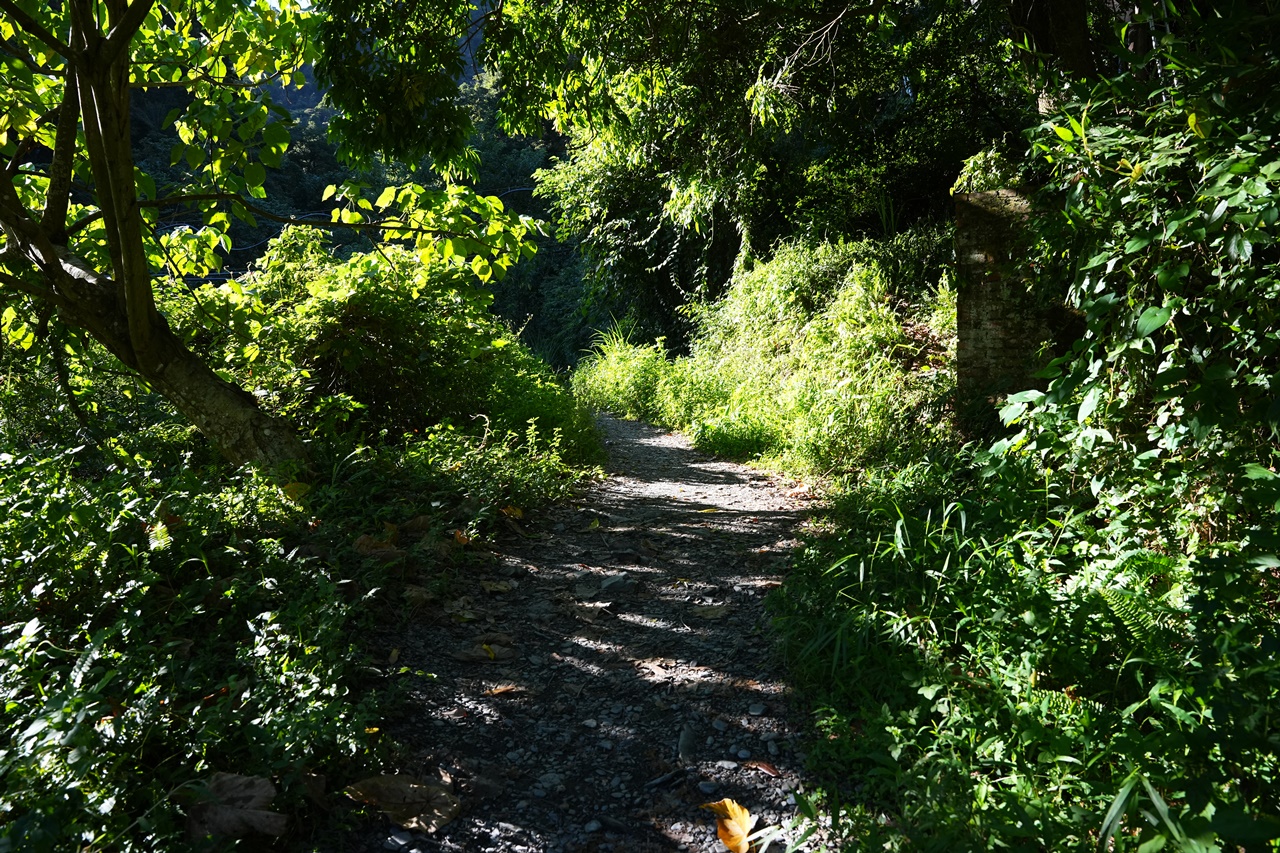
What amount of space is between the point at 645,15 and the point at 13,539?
5363 mm

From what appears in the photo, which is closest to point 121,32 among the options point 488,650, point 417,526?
point 417,526

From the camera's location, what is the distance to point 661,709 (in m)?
2.75

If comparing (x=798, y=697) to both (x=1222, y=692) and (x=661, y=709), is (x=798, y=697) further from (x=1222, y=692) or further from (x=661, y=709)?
(x=1222, y=692)

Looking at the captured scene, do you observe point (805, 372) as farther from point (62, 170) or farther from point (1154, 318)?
point (62, 170)

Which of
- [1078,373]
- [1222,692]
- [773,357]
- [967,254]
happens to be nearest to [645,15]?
[967,254]

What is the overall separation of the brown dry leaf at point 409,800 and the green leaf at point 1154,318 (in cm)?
257

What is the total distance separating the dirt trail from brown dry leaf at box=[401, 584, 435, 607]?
2.3 inches

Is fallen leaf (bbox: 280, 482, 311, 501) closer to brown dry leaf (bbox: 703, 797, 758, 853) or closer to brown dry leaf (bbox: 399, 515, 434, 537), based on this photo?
brown dry leaf (bbox: 399, 515, 434, 537)

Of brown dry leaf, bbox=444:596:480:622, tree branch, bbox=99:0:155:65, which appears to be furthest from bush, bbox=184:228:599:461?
brown dry leaf, bbox=444:596:480:622

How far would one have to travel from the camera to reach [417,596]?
344cm

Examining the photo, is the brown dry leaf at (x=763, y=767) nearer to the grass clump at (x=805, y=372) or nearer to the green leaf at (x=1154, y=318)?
the green leaf at (x=1154, y=318)

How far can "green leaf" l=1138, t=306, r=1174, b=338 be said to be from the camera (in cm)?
240

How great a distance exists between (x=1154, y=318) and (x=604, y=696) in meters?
2.28

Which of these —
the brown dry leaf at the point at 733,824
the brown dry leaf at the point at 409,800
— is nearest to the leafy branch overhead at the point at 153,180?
the brown dry leaf at the point at 409,800
